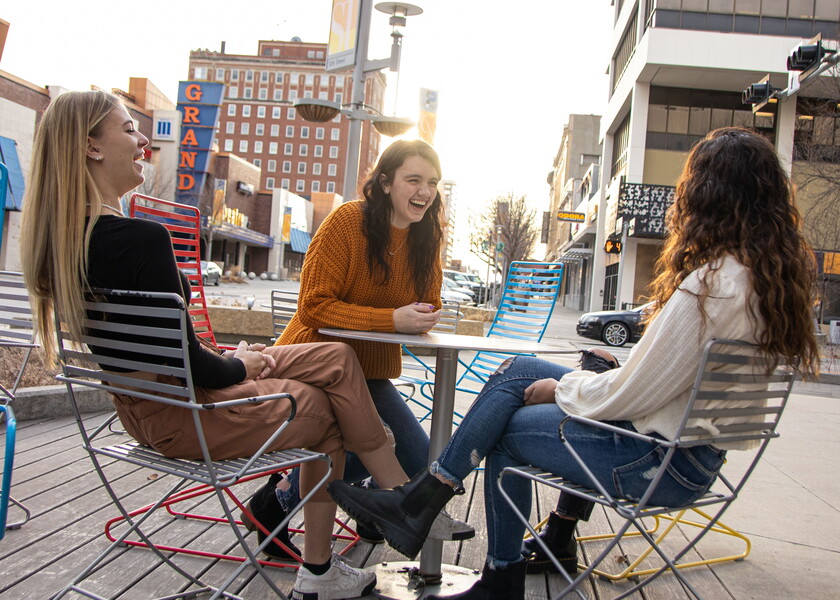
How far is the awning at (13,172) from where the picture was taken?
27.0 meters

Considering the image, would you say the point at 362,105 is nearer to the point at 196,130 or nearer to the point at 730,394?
the point at 730,394

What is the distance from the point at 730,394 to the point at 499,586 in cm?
98

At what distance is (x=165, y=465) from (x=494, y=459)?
3.48 feet

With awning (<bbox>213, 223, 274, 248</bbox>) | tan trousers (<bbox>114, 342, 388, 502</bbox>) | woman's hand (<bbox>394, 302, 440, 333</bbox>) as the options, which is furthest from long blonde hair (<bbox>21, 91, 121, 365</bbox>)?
awning (<bbox>213, 223, 274, 248</bbox>)

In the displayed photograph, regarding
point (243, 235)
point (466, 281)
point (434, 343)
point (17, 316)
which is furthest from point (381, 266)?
point (243, 235)

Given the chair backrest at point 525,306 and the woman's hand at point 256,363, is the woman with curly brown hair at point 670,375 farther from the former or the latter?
the chair backrest at point 525,306

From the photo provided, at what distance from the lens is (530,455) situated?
2.36 m

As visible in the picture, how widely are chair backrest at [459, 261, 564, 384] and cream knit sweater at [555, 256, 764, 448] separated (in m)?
2.75

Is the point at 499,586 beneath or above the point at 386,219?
beneath

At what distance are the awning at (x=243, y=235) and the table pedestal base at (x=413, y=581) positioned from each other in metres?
56.5

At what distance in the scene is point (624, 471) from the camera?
7.00 ft

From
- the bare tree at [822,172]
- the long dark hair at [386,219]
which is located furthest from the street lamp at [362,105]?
the bare tree at [822,172]

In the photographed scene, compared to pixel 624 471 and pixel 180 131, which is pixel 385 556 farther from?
pixel 180 131

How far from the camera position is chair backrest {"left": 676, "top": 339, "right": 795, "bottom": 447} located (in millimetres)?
1984
